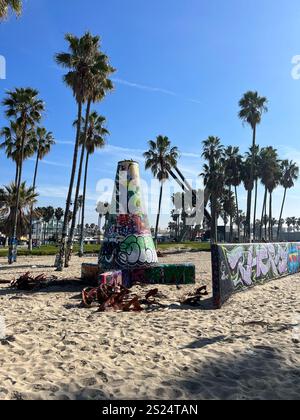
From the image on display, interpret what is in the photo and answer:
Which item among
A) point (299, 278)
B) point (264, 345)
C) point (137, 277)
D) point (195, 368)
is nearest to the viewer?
point (195, 368)

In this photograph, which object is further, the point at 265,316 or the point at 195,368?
the point at 265,316

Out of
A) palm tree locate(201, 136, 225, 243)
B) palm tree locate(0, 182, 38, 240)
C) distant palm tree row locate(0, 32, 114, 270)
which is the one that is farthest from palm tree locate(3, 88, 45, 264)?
palm tree locate(201, 136, 225, 243)

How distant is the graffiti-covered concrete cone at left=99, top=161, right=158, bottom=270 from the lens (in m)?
14.9

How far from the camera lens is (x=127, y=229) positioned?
1518 cm

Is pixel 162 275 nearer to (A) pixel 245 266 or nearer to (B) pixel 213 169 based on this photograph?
(A) pixel 245 266

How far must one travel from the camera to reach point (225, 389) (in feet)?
15.8

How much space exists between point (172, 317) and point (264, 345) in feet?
9.61

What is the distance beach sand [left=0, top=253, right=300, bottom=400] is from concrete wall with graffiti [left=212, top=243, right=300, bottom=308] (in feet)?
2.66

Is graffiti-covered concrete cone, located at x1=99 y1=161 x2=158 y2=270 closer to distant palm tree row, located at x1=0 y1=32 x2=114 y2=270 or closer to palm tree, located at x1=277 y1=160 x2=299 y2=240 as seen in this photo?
distant palm tree row, located at x1=0 y1=32 x2=114 y2=270

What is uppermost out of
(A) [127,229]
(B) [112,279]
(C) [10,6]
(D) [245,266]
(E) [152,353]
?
(C) [10,6]

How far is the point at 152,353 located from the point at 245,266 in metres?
7.82

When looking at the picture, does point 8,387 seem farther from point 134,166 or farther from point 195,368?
point 134,166

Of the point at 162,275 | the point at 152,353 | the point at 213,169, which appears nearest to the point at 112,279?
the point at 162,275

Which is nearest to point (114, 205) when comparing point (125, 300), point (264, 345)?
point (125, 300)
